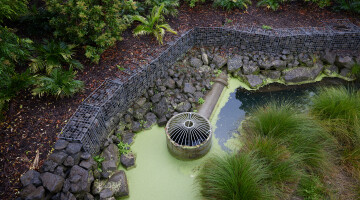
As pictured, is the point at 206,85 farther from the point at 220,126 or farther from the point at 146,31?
the point at 146,31

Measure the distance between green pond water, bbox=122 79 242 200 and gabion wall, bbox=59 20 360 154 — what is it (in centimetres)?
88

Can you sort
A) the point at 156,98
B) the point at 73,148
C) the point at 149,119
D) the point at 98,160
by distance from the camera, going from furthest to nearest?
the point at 156,98 → the point at 149,119 → the point at 98,160 → the point at 73,148

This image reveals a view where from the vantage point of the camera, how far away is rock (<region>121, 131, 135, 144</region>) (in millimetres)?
5805

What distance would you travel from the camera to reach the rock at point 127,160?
17.6 feet

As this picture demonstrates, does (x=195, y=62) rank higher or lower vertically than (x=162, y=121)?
higher

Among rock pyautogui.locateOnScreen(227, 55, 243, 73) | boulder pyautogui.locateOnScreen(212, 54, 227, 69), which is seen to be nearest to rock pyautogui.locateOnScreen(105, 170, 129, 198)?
boulder pyautogui.locateOnScreen(212, 54, 227, 69)

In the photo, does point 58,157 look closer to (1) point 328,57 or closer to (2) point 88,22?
(2) point 88,22

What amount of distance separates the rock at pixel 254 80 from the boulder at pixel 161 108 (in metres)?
2.61

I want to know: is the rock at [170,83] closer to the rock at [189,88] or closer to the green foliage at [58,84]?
the rock at [189,88]

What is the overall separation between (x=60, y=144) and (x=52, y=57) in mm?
2166

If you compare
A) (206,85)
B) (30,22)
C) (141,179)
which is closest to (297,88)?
(206,85)

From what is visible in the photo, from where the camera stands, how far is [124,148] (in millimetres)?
5664

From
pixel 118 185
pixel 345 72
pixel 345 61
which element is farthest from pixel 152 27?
pixel 345 72

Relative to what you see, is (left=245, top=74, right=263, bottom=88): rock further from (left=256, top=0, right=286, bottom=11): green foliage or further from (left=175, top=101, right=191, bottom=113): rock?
(left=256, top=0, right=286, bottom=11): green foliage
